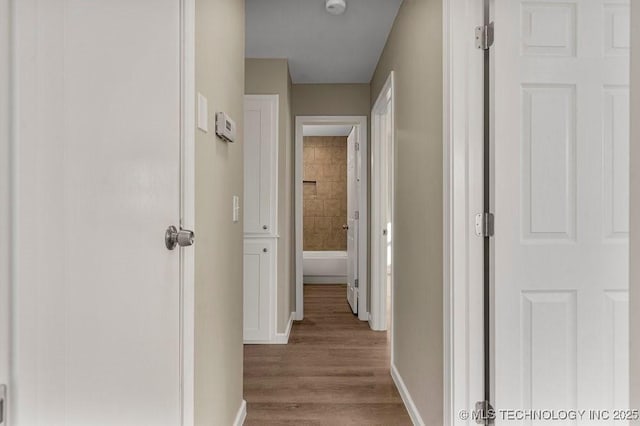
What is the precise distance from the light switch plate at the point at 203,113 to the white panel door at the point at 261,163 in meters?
2.08

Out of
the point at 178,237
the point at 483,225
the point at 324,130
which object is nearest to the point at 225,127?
the point at 178,237

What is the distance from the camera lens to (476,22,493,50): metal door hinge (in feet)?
5.32

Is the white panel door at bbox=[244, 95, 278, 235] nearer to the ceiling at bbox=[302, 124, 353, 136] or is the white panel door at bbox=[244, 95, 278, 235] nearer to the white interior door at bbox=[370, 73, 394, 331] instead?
the white interior door at bbox=[370, 73, 394, 331]

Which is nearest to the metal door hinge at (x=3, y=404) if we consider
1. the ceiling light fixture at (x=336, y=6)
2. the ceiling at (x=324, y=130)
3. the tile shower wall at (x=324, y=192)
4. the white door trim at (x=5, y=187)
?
the white door trim at (x=5, y=187)

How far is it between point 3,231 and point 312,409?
2087 millimetres

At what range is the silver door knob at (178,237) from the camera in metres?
1.13

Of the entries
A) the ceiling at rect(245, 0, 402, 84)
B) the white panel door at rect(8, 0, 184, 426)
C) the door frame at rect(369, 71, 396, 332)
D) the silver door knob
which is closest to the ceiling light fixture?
the ceiling at rect(245, 0, 402, 84)

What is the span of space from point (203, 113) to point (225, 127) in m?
0.27

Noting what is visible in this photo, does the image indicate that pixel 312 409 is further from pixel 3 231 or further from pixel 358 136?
pixel 358 136

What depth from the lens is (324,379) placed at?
2.70 meters

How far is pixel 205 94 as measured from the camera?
1459 millimetres

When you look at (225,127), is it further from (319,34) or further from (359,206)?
(359,206)

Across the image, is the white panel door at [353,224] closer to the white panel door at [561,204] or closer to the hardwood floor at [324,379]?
the hardwood floor at [324,379]

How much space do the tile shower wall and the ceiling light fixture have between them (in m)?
4.42
